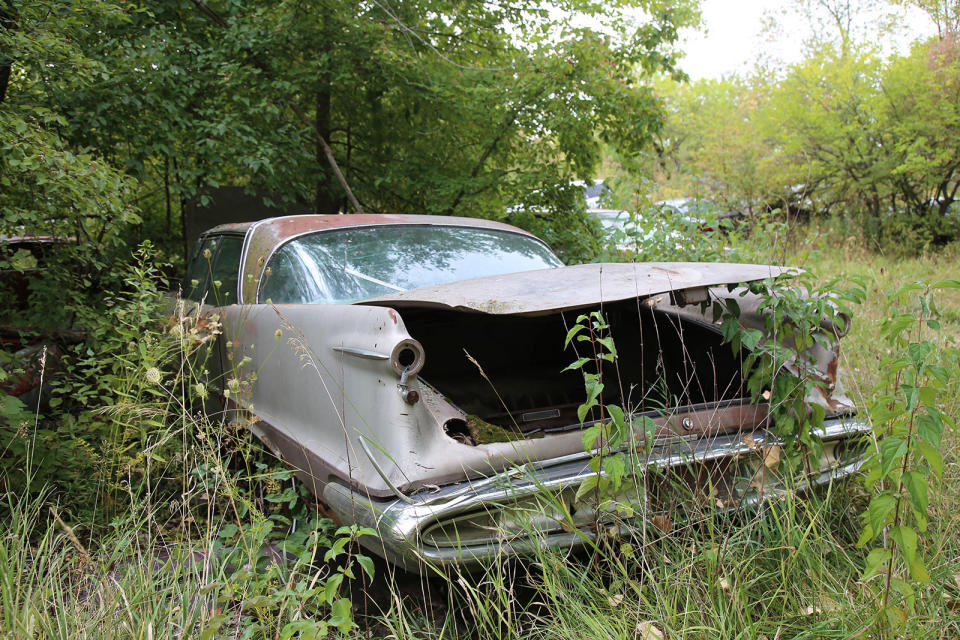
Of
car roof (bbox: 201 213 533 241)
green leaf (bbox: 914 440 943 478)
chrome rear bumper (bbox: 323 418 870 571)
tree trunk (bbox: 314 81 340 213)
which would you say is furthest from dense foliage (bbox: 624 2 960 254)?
green leaf (bbox: 914 440 943 478)

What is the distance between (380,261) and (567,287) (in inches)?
50.5

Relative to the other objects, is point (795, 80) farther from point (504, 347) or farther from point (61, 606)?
point (61, 606)

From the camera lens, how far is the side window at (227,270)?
3.32 m

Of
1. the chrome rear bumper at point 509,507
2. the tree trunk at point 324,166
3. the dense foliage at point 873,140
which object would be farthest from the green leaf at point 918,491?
the dense foliage at point 873,140

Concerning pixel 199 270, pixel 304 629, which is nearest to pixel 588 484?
pixel 304 629

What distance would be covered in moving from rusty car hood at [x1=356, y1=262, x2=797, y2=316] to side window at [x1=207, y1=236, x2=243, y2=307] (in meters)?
1.53

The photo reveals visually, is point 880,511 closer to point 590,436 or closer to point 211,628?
point 590,436

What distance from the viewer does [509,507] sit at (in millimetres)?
1783

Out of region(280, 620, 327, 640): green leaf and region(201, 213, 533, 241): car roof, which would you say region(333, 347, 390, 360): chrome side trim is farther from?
region(201, 213, 533, 241): car roof

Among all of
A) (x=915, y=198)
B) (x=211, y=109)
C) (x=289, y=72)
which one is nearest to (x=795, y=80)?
(x=915, y=198)

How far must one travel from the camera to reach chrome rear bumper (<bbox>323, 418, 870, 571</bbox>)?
5.61 feet

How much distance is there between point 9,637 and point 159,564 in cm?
65

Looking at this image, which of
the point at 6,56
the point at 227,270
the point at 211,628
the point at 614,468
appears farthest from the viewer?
the point at 227,270

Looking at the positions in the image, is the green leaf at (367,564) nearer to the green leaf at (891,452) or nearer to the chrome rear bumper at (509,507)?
the chrome rear bumper at (509,507)
